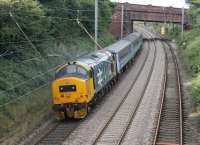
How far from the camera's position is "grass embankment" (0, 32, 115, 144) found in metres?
23.1

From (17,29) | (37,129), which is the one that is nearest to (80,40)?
(17,29)

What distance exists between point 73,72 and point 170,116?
19.6 ft

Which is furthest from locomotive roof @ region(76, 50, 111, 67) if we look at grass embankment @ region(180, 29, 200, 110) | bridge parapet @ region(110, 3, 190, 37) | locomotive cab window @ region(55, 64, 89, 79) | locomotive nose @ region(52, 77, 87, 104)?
bridge parapet @ region(110, 3, 190, 37)

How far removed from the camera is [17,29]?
26.9m

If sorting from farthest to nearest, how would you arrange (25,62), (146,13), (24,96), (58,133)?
Result: (146,13), (25,62), (24,96), (58,133)

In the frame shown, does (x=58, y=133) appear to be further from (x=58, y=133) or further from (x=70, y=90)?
(x=70, y=90)

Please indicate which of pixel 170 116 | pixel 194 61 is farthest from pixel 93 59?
pixel 194 61

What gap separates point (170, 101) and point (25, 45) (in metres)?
10.1

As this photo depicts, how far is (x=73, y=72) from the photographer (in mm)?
25781

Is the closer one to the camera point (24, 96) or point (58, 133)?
point (58, 133)

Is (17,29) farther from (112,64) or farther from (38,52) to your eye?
(112,64)

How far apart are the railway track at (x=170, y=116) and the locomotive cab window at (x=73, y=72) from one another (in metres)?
4.76

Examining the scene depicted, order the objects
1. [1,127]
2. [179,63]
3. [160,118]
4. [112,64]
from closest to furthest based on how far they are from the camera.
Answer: [1,127] < [160,118] < [112,64] < [179,63]

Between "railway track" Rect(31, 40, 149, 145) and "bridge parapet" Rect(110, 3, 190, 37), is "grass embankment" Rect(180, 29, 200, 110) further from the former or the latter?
"bridge parapet" Rect(110, 3, 190, 37)
